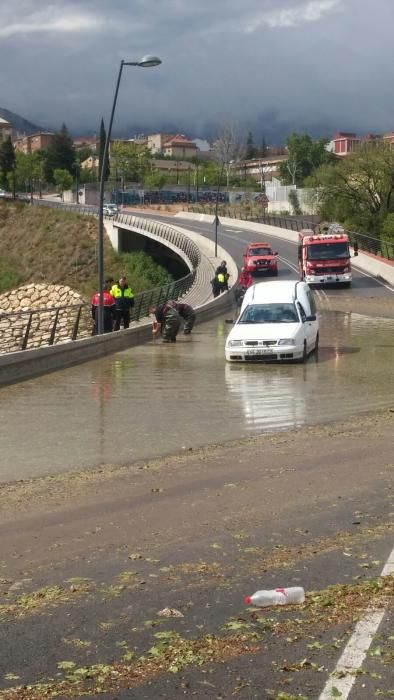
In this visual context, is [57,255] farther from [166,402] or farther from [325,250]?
[166,402]

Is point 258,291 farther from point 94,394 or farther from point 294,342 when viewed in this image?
point 94,394

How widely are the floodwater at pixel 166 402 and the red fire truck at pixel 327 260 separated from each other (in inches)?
861

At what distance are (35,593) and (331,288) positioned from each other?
42.3 metres

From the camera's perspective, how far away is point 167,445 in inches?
463

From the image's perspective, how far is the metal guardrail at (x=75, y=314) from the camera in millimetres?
23906

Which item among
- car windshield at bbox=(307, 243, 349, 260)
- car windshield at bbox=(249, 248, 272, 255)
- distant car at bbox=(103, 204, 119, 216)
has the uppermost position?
distant car at bbox=(103, 204, 119, 216)

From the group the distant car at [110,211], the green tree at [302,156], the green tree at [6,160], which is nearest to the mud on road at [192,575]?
the distant car at [110,211]

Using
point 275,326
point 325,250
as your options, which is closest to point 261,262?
point 325,250

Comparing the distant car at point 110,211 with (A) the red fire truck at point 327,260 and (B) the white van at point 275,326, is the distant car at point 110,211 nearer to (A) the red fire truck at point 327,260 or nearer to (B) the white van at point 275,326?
(A) the red fire truck at point 327,260

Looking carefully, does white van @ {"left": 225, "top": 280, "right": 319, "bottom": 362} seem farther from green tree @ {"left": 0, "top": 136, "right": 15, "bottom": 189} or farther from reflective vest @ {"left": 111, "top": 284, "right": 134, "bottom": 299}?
green tree @ {"left": 0, "top": 136, "right": 15, "bottom": 189}

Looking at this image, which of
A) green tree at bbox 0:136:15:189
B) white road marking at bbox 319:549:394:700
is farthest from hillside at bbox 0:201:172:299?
white road marking at bbox 319:549:394:700

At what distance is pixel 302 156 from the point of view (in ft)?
612

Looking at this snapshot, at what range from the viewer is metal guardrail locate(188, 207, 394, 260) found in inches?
2697

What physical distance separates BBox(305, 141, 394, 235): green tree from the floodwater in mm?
66743
